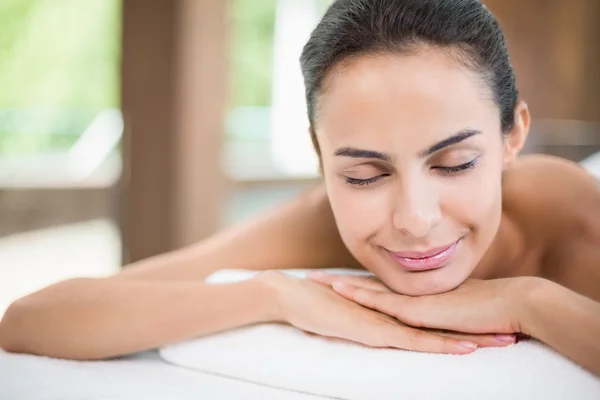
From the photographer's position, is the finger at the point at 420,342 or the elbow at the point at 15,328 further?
the elbow at the point at 15,328

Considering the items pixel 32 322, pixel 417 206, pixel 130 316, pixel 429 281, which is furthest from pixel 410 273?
pixel 32 322

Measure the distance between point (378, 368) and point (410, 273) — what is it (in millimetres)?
147

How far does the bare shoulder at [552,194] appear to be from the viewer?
1.07m

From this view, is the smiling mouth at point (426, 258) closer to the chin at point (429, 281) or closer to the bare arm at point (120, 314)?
the chin at point (429, 281)

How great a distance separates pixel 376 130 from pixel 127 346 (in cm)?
49

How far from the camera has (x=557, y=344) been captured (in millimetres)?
816

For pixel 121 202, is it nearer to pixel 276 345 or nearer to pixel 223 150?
pixel 223 150

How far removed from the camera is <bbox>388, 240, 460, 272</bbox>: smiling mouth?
89 centimetres

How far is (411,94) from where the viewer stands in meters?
0.81

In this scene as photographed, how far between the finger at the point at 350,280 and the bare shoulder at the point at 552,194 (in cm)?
30

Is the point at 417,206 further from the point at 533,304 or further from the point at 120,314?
the point at 120,314

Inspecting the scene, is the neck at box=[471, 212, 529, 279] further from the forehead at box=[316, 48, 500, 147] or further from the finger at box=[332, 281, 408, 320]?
the forehead at box=[316, 48, 500, 147]

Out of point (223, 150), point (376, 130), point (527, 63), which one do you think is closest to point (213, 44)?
point (223, 150)

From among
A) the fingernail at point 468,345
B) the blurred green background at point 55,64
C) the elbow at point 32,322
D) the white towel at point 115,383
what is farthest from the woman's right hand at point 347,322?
the blurred green background at point 55,64
